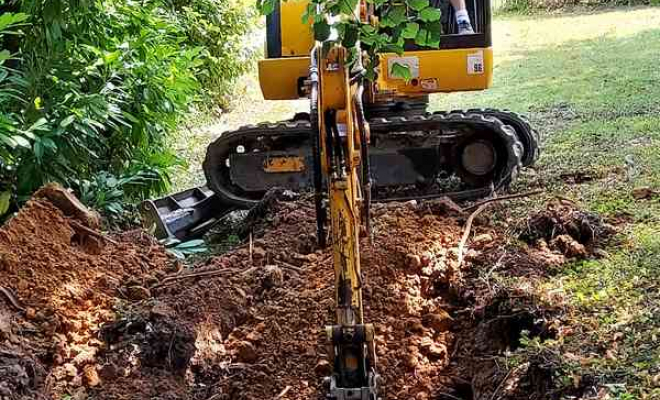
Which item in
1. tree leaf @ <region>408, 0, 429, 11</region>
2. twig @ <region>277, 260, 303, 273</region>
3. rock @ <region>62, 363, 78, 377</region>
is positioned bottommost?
rock @ <region>62, 363, 78, 377</region>

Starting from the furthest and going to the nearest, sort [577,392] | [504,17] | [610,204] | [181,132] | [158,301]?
1. [504,17]
2. [181,132]
3. [610,204]
4. [158,301]
5. [577,392]

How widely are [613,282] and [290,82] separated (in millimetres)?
3731

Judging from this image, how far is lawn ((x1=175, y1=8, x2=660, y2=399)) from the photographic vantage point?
14.1 feet

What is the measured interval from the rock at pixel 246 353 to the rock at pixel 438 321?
3.17ft

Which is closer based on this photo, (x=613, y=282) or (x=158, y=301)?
(x=613, y=282)

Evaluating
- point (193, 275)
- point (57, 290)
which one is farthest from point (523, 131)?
point (57, 290)

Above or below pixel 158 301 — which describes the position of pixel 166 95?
above

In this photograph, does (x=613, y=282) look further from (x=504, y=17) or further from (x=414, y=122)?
(x=504, y=17)

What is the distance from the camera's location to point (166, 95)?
7.98m

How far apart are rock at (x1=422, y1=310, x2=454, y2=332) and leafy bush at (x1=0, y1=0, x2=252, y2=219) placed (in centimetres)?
259

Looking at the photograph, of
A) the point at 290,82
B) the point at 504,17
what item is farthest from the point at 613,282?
the point at 504,17

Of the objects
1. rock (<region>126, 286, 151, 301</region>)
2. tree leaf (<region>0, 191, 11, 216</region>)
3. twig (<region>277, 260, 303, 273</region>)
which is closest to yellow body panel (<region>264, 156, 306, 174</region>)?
twig (<region>277, 260, 303, 273</region>)

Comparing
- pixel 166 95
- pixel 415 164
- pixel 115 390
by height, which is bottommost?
pixel 115 390

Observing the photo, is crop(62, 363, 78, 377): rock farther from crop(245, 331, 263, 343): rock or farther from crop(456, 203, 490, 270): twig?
crop(456, 203, 490, 270): twig
